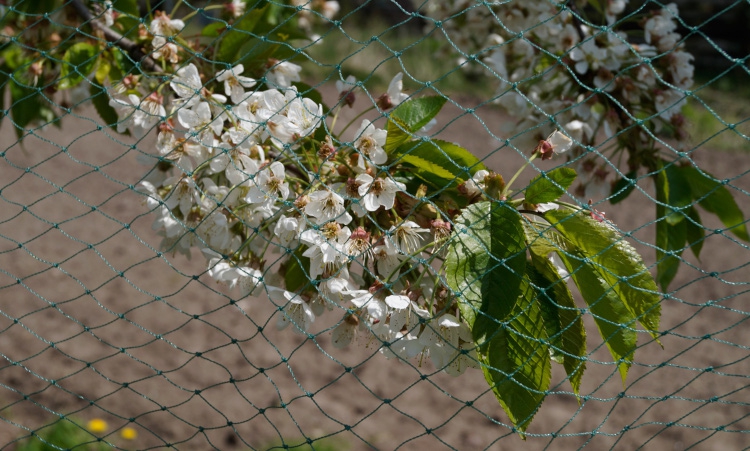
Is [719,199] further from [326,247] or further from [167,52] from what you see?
[167,52]

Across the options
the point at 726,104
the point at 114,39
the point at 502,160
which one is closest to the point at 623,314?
the point at 114,39

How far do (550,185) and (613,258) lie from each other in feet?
0.41

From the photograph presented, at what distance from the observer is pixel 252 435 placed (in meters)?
2.52

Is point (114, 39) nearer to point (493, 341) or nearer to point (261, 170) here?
point (261, 170)

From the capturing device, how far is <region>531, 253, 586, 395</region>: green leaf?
3.25ft

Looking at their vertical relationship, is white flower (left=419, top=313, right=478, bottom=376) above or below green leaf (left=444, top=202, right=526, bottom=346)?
below

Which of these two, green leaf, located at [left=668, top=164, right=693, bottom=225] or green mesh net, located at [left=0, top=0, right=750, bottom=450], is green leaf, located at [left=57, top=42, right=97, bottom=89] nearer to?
green mesh net, located at [left=0, top=0, right=750, bottom=450]

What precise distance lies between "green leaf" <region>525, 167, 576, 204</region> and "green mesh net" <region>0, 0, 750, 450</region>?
3 centimetres

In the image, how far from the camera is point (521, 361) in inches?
38.7

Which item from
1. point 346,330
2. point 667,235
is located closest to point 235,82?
point 346,330

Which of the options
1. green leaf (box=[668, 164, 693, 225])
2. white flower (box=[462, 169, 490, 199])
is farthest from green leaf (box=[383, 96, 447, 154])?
green leaf (box=[668, 164, 693, 225])

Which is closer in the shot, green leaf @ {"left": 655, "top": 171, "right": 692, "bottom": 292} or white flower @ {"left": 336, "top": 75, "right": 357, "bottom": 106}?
white flower @ {"left": 336, "top": 75, "right": 357, "bottom": 106}

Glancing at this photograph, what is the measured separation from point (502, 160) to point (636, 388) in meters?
2.18

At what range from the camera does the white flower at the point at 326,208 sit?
38.9 inches
